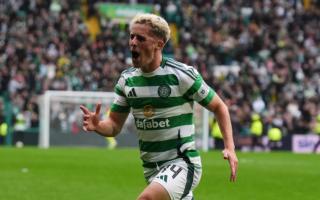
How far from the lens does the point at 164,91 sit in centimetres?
632

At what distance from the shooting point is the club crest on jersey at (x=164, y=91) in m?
6.31

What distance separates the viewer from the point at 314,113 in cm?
3002

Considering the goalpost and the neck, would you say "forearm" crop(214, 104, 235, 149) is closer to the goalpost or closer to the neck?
the neck

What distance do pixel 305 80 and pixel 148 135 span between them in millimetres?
26933

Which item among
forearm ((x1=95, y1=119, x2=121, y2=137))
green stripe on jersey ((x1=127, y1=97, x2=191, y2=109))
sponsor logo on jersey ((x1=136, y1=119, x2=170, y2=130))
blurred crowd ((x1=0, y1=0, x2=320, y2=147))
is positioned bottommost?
blurred crowd ((x1=0, y1=0, x2=320, y2=147))

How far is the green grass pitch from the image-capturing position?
12.6 metres

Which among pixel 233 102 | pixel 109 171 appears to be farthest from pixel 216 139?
pixel 109 171

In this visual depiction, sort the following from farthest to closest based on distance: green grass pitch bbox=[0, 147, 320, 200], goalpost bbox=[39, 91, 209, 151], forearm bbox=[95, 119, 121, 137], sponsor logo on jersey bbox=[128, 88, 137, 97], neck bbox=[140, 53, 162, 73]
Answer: goalpost bbox=[39, 91, 209, 151], green grass pitch bbox=[0, 147, 320, 200], forearm bbox=[95, 119, 121, 137], sponsor logo on jersey bbox=[128, 88, 137, 97], neck bbox=[140, 53, 162, 73]

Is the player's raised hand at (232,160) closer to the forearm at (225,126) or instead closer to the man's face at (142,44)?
the forearm at (225,126)

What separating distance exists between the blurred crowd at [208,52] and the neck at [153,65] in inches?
877

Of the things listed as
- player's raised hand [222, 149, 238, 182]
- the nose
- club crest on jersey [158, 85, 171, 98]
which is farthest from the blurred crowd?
player's raised hand [222, 149, 238, 182]

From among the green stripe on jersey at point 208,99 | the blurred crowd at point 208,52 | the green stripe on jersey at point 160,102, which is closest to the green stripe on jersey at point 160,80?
the green stripe on jersey at point 160,102

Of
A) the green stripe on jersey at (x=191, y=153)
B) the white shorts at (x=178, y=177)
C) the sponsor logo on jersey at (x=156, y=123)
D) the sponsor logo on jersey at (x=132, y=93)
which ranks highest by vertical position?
the sponsor logo on jersey at (x=132, y=93)

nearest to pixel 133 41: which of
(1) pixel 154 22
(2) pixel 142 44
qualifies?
(2) pixel 142 44
